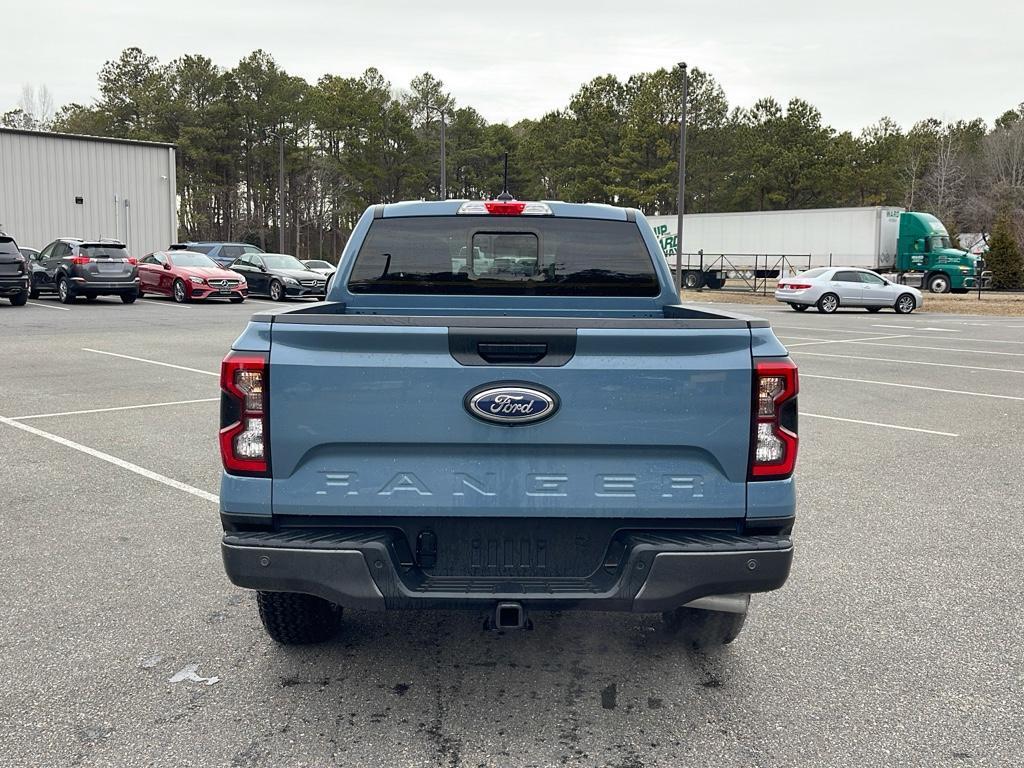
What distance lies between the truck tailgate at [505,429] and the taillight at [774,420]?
0.14 feet

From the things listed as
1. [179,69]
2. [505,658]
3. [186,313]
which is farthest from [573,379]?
[179,69]

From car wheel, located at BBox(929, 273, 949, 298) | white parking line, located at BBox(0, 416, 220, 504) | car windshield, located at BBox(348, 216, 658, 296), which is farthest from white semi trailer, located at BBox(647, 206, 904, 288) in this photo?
car windshield, located at BBox(348, 216, 658, 296)

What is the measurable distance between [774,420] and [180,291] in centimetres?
2718

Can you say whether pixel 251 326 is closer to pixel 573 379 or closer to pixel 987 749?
pixel 573 379

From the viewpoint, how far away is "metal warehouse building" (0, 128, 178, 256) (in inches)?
1416

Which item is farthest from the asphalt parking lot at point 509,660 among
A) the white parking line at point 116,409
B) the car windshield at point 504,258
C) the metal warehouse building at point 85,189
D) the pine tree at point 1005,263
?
the pine tree at point 1005,263

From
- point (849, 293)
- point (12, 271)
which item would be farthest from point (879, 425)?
point (12, 271)

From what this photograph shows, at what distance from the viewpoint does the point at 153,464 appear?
736 cm

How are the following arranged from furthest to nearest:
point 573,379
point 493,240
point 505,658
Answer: point 493,240
point 505,658
point 573,379

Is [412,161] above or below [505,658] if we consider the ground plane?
above

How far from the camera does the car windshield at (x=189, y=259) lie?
28953 millimetres

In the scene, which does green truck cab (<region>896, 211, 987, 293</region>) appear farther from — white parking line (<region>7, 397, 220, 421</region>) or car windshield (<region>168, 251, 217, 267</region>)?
white parking line (<region>7, 397, 220, 421</region>)

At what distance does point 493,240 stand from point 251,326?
1.80m

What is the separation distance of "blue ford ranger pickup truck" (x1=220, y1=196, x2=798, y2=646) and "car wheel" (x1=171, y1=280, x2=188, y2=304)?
2642 centimetres
